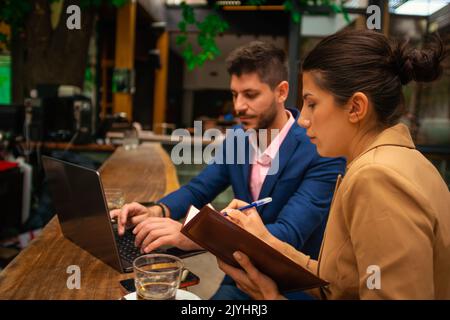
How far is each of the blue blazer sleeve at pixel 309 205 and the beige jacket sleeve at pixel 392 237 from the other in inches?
23.1

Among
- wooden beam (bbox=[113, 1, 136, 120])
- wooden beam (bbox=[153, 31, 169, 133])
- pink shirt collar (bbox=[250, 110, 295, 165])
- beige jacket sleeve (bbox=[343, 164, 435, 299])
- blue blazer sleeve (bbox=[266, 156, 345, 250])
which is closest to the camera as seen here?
beige jacket sleeve (bbox=[343, 164, 435, 299])

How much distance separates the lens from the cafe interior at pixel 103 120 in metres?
1.07

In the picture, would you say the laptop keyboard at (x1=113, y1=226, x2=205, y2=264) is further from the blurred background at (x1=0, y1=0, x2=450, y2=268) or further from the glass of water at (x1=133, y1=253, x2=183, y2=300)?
the blurred background at (x1=0, y1=0, x2=450, y2=268)

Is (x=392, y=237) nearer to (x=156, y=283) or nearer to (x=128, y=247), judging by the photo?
(x=156, y=283)

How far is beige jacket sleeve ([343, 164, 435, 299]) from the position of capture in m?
0.68

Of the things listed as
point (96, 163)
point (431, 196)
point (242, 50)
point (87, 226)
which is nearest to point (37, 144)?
point (96, 163)

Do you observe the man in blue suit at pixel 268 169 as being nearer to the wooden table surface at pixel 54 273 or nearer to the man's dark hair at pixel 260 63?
the man's dark hair at pixel 260 63

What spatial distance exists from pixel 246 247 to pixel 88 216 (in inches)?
19.0

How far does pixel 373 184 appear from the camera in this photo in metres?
0.72

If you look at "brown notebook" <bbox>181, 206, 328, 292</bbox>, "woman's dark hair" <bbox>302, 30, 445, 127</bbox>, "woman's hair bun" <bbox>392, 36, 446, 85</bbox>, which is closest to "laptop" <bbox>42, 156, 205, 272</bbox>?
"brown notebook" <bbox>181, 206, 328, 292</bbox>

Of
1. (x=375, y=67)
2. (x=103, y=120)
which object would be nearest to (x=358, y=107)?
(x=375, y=67)

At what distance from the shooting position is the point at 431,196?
2.46 ft
